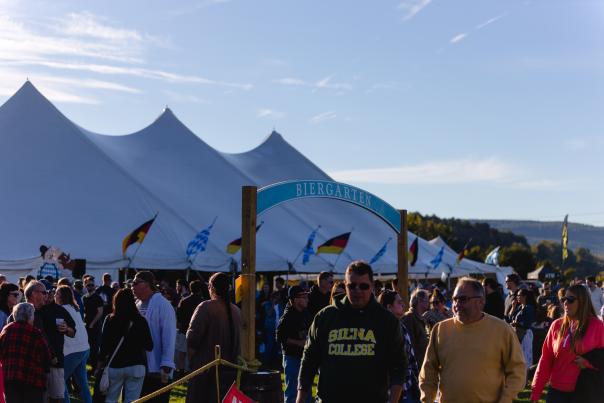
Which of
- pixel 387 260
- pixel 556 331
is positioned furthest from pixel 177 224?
pixel 556 331

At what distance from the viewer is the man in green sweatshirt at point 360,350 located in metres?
6.04

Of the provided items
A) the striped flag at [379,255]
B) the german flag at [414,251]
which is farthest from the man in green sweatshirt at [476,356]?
the striped flag at [379,255]

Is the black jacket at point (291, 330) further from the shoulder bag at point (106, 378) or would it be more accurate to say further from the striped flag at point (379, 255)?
the striped flag at point (379, 255)

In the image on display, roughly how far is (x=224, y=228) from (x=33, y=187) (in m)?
5.18

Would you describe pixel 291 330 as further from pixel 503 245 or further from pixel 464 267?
pixel 503 245

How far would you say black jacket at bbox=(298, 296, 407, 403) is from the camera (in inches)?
238

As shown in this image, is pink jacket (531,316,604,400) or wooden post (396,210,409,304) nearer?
pink jacket (531,316,604,400)

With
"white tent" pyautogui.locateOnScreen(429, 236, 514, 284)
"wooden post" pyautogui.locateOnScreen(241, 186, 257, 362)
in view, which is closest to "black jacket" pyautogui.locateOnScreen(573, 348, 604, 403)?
"wooden post" pyautogui.locateOnScreen(241, 186, 257, 362)

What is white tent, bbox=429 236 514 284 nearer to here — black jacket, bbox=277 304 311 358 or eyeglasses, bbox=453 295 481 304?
black jacket, bbox=277 304 311 358

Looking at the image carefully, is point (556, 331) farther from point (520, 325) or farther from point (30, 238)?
point (30, 238)

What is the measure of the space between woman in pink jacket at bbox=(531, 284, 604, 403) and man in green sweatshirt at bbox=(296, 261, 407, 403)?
2.34 meters

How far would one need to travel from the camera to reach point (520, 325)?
14758 mm

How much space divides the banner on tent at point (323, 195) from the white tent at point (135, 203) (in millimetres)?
11510

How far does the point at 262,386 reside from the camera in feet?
29.7
